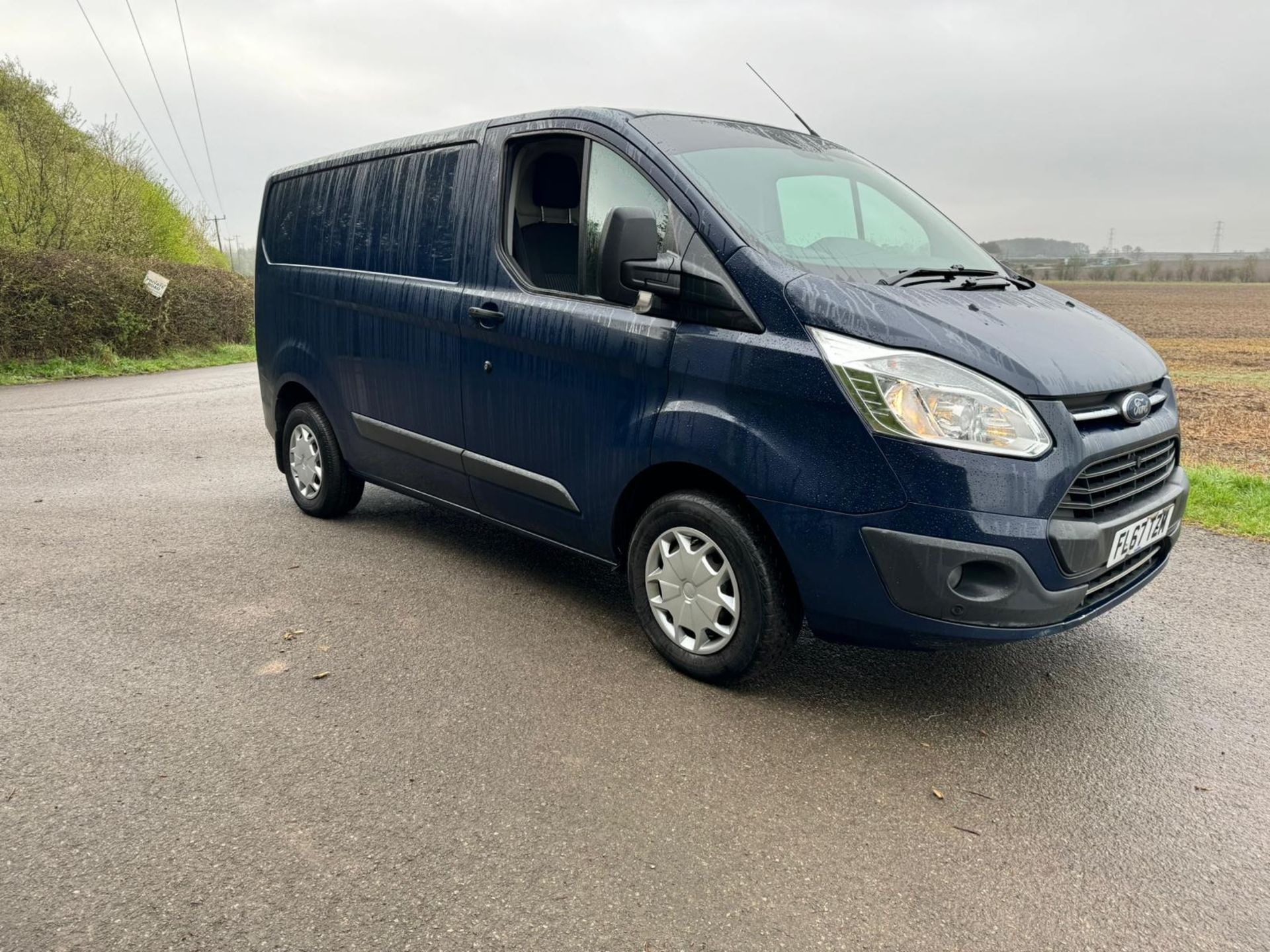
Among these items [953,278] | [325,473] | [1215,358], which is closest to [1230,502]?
[953,278]

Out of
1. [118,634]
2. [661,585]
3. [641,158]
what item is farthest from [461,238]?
[118,634]

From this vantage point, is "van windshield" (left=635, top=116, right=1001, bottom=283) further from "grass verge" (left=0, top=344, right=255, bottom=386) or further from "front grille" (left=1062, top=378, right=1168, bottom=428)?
"grass verge" (left=0, top=344, right=255, bottom=386)

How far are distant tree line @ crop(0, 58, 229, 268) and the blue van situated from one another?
15.1 m

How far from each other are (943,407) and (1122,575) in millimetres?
936

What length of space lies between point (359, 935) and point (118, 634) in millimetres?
2307

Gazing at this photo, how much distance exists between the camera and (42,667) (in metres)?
3.62

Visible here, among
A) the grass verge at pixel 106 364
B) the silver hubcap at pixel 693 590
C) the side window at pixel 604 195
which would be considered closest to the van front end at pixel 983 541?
the silver hubcap at pixel 693 590

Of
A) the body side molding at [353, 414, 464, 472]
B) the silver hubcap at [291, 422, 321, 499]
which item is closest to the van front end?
the body side molding at [353, 414, 464, 472]

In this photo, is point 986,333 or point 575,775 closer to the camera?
point 575,775

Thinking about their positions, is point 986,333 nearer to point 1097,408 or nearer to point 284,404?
point 1097,408

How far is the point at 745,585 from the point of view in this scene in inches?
129

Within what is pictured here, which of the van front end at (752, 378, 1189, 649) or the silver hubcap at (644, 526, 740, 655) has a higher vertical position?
the van front end at (752, 378, 1189, 649)

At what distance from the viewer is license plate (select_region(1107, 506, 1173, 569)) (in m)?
3.09

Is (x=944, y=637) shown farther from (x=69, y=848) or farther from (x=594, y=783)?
(x=69, y=848)
